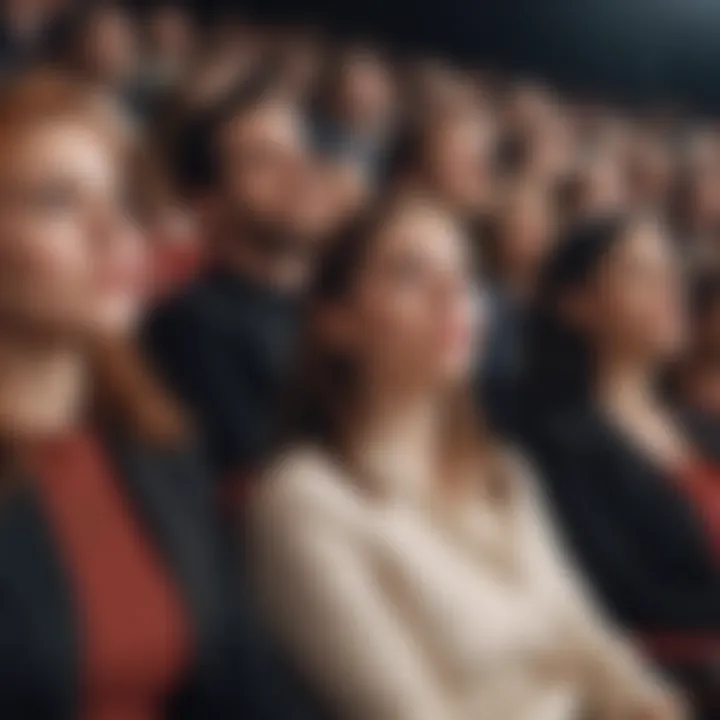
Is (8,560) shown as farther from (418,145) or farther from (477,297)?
(418,145)

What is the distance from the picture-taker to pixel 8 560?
0.66m

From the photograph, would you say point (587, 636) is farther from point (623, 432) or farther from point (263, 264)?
point (263, 264)

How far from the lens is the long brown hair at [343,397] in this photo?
34.5 inches

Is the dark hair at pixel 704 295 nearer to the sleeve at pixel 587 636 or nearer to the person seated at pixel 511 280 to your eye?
the person seated at pixel 511 280

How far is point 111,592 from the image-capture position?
687 mm

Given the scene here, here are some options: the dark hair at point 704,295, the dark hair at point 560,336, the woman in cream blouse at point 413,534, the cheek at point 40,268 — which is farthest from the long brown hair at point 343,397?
the dark hair at point 704,295

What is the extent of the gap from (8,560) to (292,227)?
1.19ft

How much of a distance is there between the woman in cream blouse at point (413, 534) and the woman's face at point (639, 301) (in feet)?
0.51

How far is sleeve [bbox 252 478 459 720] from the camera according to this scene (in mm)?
807

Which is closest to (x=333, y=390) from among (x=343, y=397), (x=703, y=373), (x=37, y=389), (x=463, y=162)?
(x=343, y=397)

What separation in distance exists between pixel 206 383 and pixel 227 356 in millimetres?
31

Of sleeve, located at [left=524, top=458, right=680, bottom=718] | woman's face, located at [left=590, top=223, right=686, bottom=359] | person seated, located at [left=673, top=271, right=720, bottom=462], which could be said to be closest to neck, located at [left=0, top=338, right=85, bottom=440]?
sleeve, located at [left=524, top=458, right=680, bottom=718]

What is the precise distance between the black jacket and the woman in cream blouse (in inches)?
0.8

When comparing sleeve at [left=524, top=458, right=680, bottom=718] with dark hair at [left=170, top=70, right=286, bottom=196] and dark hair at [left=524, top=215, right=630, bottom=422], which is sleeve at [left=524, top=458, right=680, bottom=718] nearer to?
dark hair at [left=524, top=215, right=630, bottom=422]
